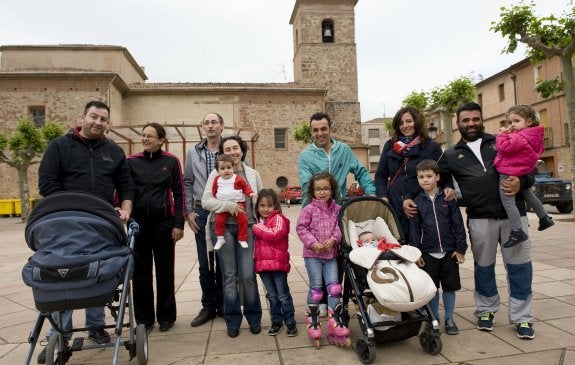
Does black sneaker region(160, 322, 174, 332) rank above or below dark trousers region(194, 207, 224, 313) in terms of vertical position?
below

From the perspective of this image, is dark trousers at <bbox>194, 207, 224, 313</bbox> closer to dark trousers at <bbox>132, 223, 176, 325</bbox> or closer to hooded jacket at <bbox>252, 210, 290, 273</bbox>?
dark trousers at <bbox>132, 223, 176, 325</bbox>

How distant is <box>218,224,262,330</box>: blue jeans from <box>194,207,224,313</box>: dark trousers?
36 cm

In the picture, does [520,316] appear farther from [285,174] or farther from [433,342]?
[285,174]

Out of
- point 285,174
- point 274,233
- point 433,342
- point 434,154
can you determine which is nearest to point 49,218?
point 274,233

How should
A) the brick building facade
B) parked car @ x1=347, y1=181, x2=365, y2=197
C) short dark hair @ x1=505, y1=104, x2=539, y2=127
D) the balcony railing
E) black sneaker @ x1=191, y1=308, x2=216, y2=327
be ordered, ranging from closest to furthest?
short dark hair @ x1=505, y1=104, x2=539, y2=127, black sneaker @ x1=191, y1=308, x2=216, y2=327, parked car @ x1=347, y1=181, x2=365, y2=197, the balcony railing, the brick building facade

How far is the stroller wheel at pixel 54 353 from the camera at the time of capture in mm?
2820

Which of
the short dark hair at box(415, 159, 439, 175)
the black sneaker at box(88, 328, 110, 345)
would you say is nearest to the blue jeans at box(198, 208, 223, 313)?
the black sneaker at box(88, 328, 110, 345)

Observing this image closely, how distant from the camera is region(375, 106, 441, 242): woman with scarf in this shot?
152 inches

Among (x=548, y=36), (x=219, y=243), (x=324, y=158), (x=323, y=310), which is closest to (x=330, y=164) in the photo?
(x=324, y=158)

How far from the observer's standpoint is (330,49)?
1404 inches

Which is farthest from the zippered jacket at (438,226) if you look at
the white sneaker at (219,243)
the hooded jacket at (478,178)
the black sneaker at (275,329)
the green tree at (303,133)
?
the green tree at (303,133)

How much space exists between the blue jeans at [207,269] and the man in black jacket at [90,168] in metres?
0.80

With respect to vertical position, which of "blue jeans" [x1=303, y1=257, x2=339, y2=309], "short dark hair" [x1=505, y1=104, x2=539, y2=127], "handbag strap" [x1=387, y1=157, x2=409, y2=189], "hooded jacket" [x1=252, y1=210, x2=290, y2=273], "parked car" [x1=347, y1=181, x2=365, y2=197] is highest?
"short dark hair" [x1=505, y1=104, x2=539, y2=127]

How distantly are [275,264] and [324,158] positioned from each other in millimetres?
1145
